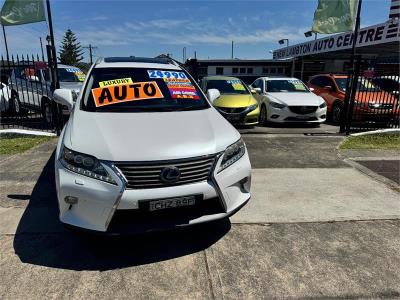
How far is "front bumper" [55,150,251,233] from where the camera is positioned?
9.14 feet

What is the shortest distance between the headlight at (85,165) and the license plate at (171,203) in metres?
0.37

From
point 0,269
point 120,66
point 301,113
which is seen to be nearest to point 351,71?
point 301,113

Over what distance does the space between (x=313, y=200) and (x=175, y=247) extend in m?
2.15

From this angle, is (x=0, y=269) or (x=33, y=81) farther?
(x=33, y=81)

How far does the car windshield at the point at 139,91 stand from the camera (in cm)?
400

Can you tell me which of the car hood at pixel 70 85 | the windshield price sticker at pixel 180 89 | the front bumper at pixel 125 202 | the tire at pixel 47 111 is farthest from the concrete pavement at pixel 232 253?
the tire at pixel 47 111

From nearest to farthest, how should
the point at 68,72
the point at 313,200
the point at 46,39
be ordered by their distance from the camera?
the point at 313,200 → the point at 46,39 → the point at 68,72

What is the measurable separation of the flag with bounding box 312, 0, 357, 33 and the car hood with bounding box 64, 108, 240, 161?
6953 millimetres

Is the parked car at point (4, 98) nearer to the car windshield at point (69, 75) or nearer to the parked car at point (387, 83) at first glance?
the car windshield at point (69, 75)

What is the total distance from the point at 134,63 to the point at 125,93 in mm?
937

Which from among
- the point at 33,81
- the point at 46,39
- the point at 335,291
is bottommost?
the point at 335,291

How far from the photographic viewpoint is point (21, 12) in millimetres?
8312

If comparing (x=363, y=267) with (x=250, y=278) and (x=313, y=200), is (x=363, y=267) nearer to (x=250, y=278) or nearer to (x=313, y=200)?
(x=250, y=278)

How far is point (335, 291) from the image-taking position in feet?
9.05
